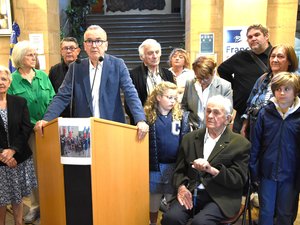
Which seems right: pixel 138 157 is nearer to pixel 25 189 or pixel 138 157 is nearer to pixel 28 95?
pixel 25 189

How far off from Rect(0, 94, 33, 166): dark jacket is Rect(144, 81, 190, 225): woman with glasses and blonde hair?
0.96 m

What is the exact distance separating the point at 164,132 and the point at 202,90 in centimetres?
57

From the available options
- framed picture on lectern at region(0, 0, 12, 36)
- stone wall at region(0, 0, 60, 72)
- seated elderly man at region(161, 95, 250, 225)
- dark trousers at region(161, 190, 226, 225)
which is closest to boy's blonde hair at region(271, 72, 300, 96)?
seated elderly man at region(161, 95, 250, 225)

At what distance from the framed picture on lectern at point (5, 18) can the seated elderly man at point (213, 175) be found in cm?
349

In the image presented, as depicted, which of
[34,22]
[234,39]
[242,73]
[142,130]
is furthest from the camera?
[34,22]

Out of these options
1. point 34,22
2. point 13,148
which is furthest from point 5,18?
point 13,148

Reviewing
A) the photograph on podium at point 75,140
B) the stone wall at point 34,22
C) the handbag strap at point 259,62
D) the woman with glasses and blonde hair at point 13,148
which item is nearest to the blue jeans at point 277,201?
the handbag strap at point 259,62

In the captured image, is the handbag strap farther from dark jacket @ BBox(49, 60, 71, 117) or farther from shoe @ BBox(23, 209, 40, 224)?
shoe @ BBox(23, 209, 40, 224)

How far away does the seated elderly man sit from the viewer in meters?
2.13

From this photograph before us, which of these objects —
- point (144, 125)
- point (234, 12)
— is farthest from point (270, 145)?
point (234, 12)

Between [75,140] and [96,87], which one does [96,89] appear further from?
[75,140]

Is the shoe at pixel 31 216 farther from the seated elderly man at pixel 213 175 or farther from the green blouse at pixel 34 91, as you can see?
the seated elderly man at pixel 213 175

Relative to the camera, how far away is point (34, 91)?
2.91 m

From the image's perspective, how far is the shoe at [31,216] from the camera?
2.95 metres
